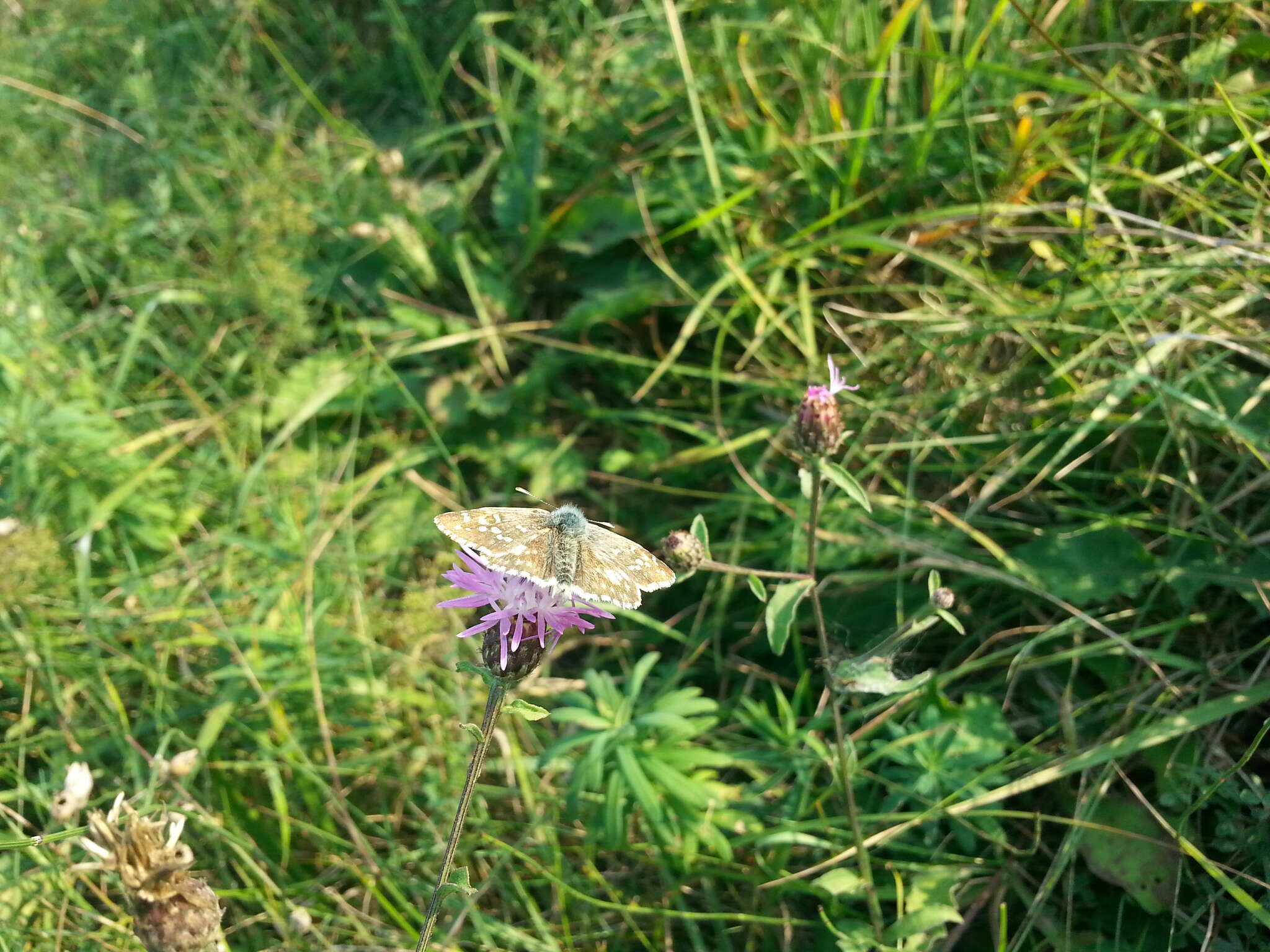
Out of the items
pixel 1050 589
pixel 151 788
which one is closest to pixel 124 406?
pixel 151 788

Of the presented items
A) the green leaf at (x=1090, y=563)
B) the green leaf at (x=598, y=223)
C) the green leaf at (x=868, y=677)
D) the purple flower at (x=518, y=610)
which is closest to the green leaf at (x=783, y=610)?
the green leaf at (x=868, y=677)

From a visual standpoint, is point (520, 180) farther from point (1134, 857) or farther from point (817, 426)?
point (1134, 857)

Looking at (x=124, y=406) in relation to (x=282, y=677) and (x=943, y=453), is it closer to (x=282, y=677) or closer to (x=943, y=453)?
(x=282, y=677)

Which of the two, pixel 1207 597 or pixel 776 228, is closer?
pixel 1207 597

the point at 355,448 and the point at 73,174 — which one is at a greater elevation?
the point at 73,174

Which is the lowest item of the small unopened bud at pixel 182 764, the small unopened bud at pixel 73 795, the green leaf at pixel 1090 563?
the green leaf at pixel 1090 563

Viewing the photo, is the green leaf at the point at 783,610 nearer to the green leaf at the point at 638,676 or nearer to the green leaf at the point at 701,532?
the green leaf at the point at 701,532

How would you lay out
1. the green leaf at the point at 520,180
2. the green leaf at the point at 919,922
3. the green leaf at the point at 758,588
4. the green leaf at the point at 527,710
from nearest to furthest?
the green leaf at the point at 527,710 → the green leaf at the point at 758,588 → the green leaf at the point at 919,922 → the green leaf at the point at 520,180
